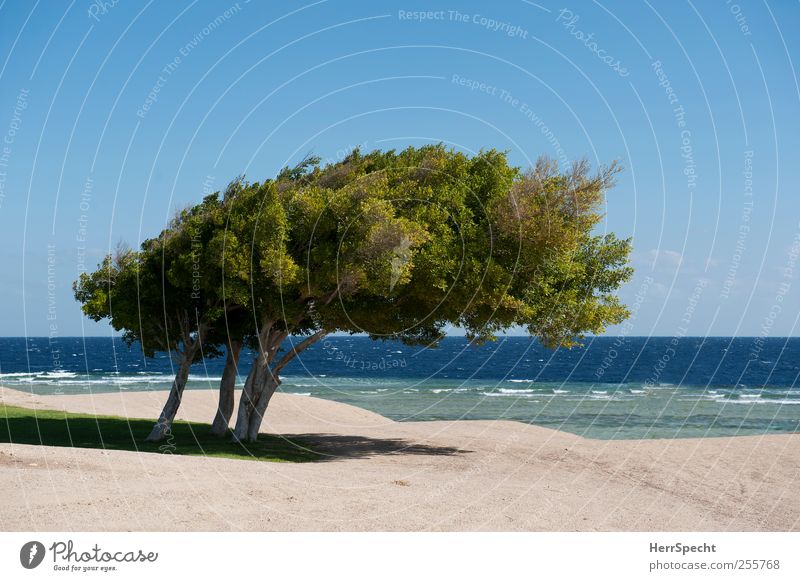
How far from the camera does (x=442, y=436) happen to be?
34344 millimetres

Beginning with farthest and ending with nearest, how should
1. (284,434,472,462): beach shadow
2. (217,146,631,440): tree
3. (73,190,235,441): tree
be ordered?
(284,434,472,462): beach shadow, (73,190,235,441): tree, (217,146,631,440): tree

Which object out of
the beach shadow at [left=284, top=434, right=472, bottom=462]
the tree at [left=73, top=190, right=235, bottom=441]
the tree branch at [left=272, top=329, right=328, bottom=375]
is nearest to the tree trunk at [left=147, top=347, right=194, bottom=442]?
the tree at [left=73, top=190, right=235, bottom=441]

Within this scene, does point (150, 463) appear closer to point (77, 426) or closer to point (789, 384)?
point (77, 426)

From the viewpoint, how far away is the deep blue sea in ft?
177

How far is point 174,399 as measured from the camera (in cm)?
2756

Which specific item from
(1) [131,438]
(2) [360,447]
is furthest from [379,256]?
(1) [131,438]

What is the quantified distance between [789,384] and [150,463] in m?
87.7

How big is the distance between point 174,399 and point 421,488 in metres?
11.4

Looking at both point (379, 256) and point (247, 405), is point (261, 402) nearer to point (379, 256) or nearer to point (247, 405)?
point (247, 405)

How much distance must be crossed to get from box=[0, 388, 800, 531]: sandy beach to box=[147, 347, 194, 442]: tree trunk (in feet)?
18.8

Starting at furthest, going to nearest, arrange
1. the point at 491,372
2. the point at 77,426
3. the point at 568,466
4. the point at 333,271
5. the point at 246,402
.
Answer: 1. the point at 491,372
2. the point at 77,426
3. the point at 246,402
4. the point at 568,466
5. the point at 333,271

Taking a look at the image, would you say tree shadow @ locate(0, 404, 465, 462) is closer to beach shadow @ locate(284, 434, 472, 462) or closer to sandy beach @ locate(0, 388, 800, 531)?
beach shadow @ locate(284, 434, 472, 462)

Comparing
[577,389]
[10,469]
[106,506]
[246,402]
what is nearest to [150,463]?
[10,469]

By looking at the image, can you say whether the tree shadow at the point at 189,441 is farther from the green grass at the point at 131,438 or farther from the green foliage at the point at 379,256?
the green foliage at the point at 379,256
